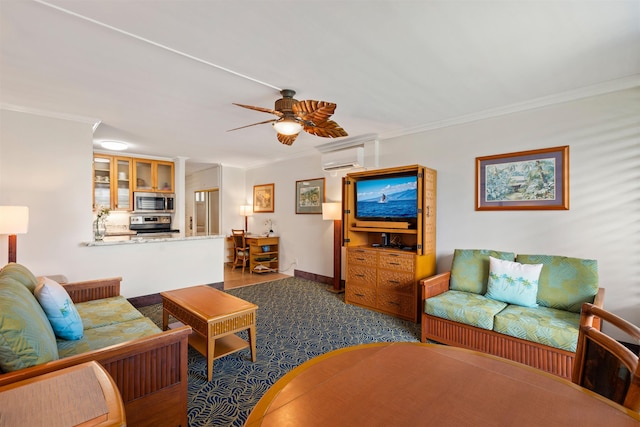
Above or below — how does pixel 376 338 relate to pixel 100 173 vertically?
below

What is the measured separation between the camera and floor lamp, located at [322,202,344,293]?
15.9ft

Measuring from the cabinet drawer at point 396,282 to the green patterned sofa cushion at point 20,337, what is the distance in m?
3.18

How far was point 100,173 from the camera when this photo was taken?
5.46 m

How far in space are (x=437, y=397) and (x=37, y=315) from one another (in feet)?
6.60

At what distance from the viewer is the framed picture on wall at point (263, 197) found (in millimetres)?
6568

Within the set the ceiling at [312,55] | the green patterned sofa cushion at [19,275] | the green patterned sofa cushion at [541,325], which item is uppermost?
the ceiling at [312,55]

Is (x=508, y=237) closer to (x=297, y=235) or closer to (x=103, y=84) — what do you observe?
(x=297, y=235)

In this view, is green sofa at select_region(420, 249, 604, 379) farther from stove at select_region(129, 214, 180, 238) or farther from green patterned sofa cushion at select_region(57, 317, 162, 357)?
stove at select_region(129, 214, 180, 238)

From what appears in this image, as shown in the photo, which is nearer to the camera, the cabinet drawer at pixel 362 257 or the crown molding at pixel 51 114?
the crown molding at pixel 51 114

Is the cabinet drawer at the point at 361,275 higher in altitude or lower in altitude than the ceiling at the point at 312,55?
lower

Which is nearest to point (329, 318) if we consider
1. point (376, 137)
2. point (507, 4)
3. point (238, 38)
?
point (376, 137)

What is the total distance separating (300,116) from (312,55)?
0.54 m

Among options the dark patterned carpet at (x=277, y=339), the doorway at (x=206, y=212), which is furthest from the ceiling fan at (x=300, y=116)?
the doorway at (x=206, y=212)

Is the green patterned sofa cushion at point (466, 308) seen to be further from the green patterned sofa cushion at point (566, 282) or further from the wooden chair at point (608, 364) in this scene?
the wooden chair at point (608, 364)
